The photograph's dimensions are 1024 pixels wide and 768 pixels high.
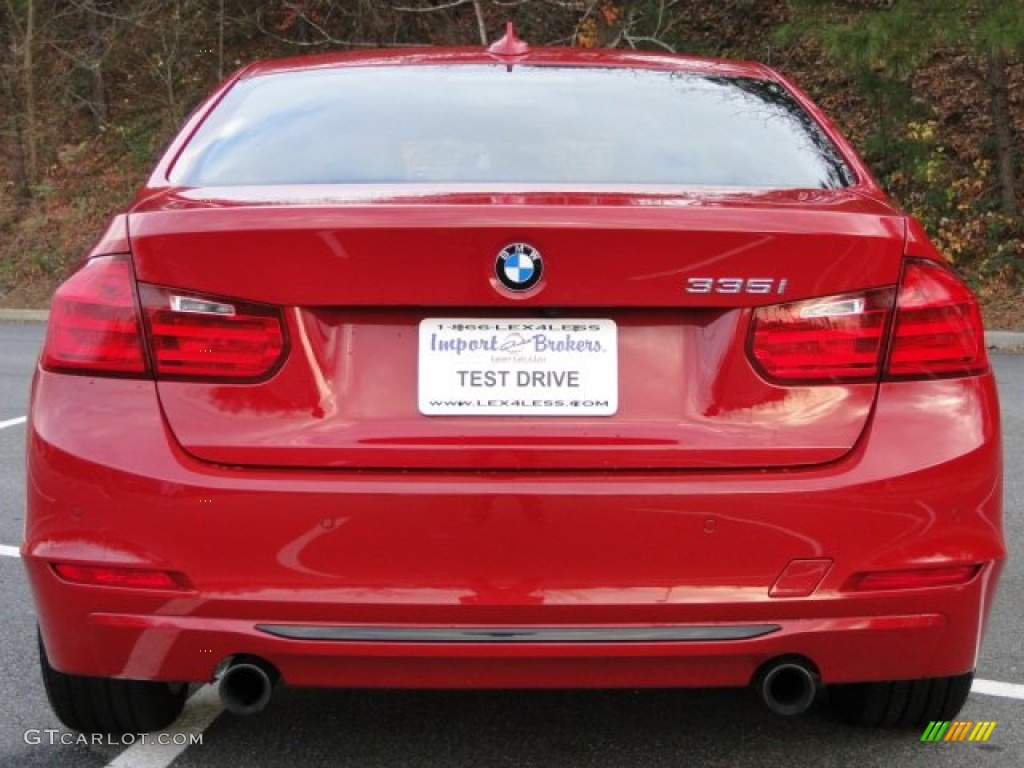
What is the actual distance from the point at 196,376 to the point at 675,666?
3.44ft

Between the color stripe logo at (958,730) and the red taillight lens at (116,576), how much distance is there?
1801 mm

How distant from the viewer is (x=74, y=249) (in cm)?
2198

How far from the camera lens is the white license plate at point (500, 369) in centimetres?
258

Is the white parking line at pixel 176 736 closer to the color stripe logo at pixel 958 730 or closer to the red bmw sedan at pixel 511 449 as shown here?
the red bmw sedan at pixel 511 449

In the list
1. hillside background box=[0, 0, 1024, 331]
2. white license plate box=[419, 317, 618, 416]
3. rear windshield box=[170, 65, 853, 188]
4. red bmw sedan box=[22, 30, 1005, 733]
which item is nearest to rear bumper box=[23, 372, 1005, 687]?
red bmw sedan box=[22, 30, 1005, 733]

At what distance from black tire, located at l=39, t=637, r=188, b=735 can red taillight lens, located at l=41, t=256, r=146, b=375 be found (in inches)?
27.4

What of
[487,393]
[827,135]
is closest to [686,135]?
[827,135]

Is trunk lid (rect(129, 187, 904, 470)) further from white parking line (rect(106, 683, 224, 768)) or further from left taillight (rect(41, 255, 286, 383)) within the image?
white parking line (rect(106, 683, 224, 768))

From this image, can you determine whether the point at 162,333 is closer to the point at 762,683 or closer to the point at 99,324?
the point at 99,324

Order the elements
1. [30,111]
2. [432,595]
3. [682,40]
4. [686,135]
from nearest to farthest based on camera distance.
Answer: [432,595], [686,135], [682,40], [30,111]

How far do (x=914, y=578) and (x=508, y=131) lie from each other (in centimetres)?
137

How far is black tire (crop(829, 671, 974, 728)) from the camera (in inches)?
125

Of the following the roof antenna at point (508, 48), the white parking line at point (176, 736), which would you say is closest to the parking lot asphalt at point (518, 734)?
the white parking line at point (176, 736)

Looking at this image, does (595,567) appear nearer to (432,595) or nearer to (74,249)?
(432,595)
